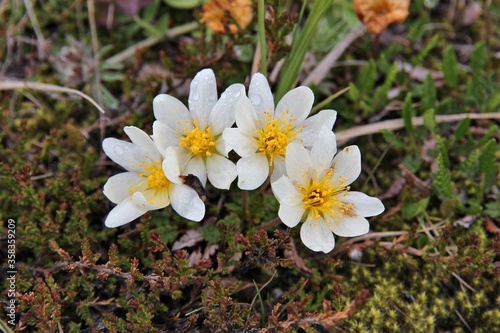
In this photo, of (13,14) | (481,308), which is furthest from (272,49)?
(13,14)

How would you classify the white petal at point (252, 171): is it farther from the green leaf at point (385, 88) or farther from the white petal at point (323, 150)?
the green leaf at point (385, 88)

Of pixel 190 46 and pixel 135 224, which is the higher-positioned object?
pixel 190 46

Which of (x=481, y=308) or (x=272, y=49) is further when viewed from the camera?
(x=272, y=49)

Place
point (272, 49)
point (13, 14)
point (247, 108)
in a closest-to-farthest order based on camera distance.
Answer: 1. point (247, 108)
2. point (272, 49)
3. point (13, 14)

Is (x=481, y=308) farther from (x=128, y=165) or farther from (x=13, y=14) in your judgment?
(x=13, y=14)

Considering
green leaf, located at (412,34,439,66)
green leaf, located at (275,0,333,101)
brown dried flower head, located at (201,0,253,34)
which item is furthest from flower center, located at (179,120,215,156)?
green leaf, located at (412,34,439,66)

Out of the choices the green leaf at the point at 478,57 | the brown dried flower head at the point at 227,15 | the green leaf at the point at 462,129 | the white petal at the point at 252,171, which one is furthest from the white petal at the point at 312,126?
the green leaf at the point at 478,57
